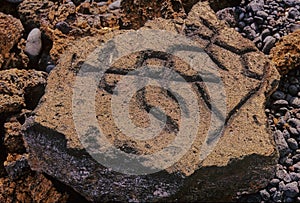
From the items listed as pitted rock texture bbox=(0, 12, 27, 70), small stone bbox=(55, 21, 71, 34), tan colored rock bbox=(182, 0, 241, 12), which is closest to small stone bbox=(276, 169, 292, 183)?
tan colored rock bbox=(182, 0, 241, 12)

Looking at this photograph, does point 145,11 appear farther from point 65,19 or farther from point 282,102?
point 282,102

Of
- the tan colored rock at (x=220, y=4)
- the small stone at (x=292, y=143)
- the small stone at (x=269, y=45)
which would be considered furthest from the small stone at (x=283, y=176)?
the tan colored rock at (x=220, y=4)

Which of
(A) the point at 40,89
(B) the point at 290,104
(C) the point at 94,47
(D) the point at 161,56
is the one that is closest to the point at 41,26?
(A) the point at 40,89

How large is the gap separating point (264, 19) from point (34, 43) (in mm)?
1164

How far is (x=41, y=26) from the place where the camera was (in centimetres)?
273

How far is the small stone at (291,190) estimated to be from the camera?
2.26 meters

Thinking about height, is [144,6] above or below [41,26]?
above

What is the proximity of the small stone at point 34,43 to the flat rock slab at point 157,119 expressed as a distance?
1.59 feet

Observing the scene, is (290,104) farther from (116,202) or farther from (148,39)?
(116,202)

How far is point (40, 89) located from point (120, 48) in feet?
1.59

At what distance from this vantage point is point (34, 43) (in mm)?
2689

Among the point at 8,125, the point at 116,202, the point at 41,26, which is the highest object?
the point at 41,26

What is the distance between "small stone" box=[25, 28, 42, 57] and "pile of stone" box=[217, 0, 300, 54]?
3.01 ft

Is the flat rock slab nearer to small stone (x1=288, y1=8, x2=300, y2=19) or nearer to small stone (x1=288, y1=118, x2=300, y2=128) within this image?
small stone (x1=288, y1=118, x2=300, y2=128)
